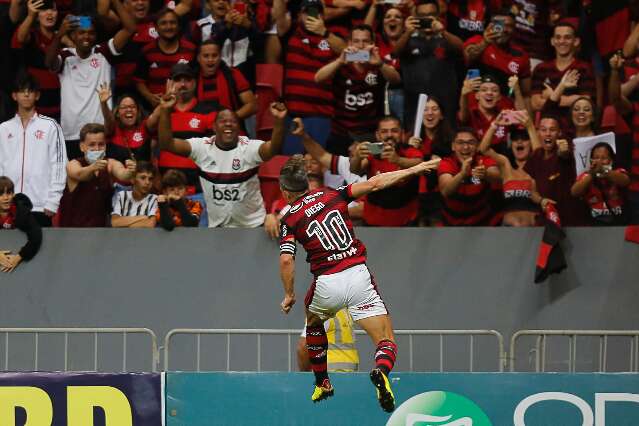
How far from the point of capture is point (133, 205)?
13.8 m

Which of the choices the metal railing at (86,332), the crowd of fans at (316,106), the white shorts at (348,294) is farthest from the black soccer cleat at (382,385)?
the crowd of fans at (316,106)

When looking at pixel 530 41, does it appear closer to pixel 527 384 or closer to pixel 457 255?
pixel 457 255

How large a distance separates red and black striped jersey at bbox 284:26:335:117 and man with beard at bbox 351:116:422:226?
137 cm

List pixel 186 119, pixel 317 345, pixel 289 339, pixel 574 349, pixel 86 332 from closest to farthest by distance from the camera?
pixel 317 345
pixel 574 349
pixel 289 339
pixel 86 332
pixel 186 119

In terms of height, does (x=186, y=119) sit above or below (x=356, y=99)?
below

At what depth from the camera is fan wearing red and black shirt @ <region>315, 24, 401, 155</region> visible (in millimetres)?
14344

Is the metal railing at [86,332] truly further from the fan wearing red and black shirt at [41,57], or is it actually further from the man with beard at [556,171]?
the man with beard at [556,171]

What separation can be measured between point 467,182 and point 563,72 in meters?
2.00

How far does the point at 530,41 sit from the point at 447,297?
363 centimetres

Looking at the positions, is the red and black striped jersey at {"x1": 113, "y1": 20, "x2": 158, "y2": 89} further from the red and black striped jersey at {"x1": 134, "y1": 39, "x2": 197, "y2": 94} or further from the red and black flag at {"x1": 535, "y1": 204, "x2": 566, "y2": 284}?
the red and black flag at {"x1": 535, "y1": 204, "x2": 566, "y2": 284}

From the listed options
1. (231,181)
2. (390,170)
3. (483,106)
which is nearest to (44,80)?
(231,181)

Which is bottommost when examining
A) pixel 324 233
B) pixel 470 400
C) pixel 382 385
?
pixel 470 400

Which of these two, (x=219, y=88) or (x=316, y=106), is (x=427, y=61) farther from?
(x=219, y=88)

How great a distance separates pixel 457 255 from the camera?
13.4 meters
